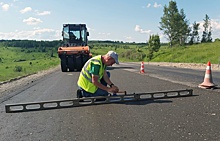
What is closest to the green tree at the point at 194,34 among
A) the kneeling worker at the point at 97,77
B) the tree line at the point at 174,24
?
the tree line at the point at 174,24

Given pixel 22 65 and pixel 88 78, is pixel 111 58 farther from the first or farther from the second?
pixel 22 65

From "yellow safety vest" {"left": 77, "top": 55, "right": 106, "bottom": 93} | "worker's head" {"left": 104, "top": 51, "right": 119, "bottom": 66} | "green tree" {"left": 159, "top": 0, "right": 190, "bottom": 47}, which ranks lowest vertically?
"yellow safety vest" {"left": 77, "top": 55, "right": 106, "bottom": 93}

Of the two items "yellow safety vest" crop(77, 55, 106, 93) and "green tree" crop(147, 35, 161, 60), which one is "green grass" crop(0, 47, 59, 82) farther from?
"green tree" crop(147, 35, 161, 60)

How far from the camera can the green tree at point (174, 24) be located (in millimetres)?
68500

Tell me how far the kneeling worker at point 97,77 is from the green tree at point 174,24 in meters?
64.8

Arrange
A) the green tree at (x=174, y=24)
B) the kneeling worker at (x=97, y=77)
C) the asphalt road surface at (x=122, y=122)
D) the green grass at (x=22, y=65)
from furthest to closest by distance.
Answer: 1. the green tree at (x=174, y=24)
2. the green grass at (x=22, y=65)
3. the kneeling worker at (x=97, y=77)
4. the asphalt road surface at (x=122, y=122)

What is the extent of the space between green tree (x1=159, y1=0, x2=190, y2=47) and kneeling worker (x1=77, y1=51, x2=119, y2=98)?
64.8 meters

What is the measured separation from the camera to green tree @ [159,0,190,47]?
6850 cm

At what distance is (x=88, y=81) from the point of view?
6.97m

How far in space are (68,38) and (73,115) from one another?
59.1ft

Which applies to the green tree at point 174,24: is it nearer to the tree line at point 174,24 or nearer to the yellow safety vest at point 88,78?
the tree line at point 174,24

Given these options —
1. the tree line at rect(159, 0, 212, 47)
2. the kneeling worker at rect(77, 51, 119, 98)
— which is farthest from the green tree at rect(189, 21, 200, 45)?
the kneeling worker at rect(77, 51, 119, 98)

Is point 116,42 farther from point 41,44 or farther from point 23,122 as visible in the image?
point 23,122

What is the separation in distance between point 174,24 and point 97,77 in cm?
6536
